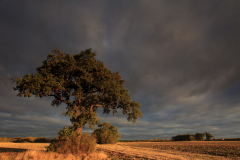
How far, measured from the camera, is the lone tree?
16422mm

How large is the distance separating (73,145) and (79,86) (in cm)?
732

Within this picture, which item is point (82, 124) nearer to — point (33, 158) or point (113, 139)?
point (33, 158)

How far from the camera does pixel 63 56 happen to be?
20188 mm

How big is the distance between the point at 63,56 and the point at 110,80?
25.7 feet

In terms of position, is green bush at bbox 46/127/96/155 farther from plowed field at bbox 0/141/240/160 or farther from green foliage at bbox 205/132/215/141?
green foliage at bbox 205/132/215/141

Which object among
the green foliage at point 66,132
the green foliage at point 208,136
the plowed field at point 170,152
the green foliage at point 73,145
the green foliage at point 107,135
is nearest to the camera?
the green foliage at point 73,145

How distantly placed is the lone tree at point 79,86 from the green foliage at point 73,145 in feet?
5.35

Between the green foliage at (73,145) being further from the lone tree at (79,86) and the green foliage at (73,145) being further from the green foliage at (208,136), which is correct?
the green foliage at (208,136)

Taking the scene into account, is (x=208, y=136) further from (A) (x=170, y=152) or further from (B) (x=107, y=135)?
(A) (x=170, y=152)

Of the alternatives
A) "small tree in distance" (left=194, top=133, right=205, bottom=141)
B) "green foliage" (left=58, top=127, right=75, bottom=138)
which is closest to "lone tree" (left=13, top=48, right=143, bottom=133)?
"green foliage" (left=58, top=127, right=75, bottom=138)

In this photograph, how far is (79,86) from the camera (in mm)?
18625

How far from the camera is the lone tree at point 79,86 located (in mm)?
16422

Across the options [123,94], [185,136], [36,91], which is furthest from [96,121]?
[185,136]

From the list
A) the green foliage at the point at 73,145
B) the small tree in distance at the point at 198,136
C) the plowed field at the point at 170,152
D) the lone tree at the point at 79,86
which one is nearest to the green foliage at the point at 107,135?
the plowed field at the point at 170,152
